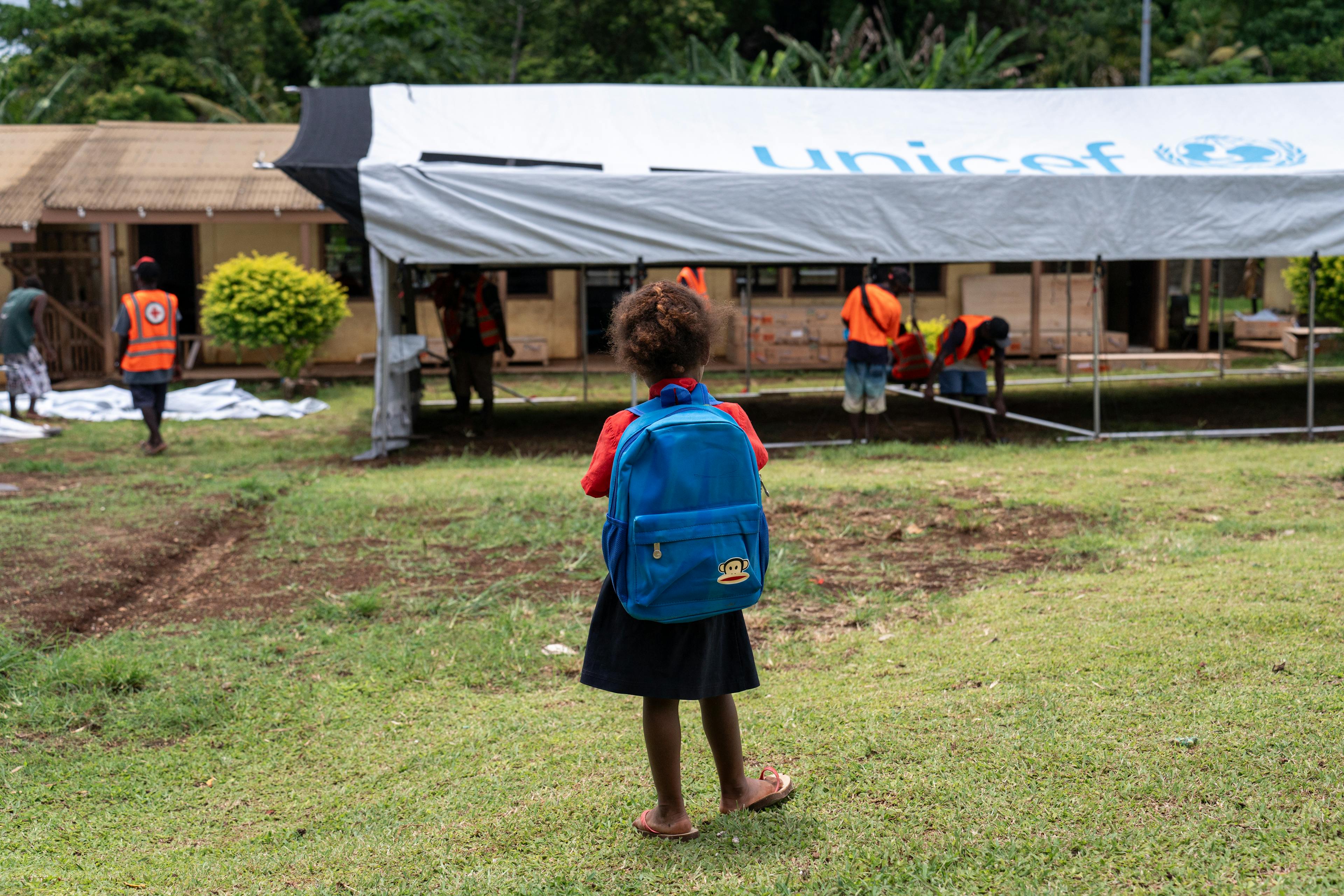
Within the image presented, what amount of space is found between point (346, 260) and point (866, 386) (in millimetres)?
10630

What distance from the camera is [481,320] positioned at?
37.4ft

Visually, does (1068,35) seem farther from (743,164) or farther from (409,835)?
(409,835)

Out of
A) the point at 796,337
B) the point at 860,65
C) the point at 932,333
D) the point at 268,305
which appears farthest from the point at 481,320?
the point at 860,65

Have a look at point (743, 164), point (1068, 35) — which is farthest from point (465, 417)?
point (1068, 35)

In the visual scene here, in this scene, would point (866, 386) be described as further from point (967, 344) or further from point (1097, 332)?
point (1097, 332)

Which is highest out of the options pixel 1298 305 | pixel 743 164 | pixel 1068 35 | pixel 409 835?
pixel 1068 35

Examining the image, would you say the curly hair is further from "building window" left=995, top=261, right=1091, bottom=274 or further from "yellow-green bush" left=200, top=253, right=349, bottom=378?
"building window" left=995, top=261, right=1091, bottom=274

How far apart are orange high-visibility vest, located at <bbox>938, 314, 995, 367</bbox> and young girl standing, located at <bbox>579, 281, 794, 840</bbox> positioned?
24.3 feet

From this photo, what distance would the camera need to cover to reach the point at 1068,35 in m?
30.2

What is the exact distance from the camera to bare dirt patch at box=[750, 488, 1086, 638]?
5.70 m

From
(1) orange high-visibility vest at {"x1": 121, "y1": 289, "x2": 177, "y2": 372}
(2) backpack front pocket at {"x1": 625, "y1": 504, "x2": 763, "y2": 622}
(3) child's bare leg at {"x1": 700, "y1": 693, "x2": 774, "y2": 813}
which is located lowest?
(3) child's bare leg at {"x1": 700, "y1": 693, "x2": 774, "y2": 813}

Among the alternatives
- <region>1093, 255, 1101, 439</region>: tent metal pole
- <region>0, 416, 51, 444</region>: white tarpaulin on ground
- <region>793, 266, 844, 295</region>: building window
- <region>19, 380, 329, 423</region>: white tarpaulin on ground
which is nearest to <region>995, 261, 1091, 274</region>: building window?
<region>793, 266, 844, 295</region>: building window

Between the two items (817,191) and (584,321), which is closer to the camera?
(817,191)

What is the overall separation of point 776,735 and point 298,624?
261cm
